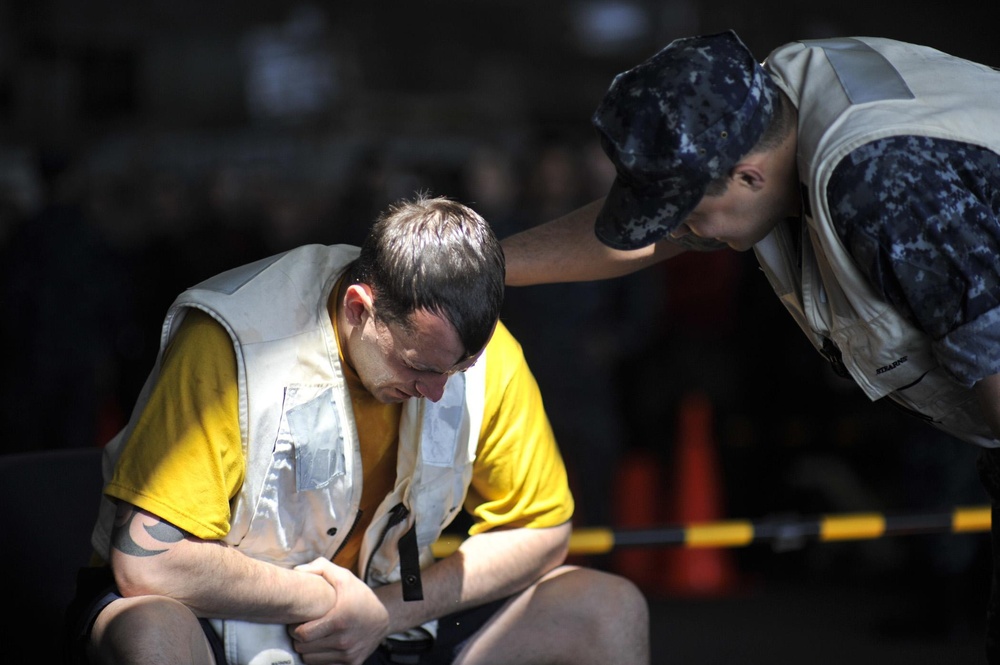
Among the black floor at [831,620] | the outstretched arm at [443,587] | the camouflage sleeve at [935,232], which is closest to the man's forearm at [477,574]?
the outstretched arm at [443,587]

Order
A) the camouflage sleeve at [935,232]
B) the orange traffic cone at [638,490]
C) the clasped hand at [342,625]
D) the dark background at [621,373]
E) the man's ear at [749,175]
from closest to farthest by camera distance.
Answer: the camouflage sleeve at [935,232] → the man's ear at [749,175] → the clasped hand at [342,625] → the dark background at [621,373] → the orange traffic cone at [638,490]

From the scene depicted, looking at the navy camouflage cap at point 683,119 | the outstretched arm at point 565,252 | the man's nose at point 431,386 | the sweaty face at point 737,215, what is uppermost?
the navy camouflage cap at point 683,119

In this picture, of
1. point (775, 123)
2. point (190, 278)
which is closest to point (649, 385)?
point (190, 278)

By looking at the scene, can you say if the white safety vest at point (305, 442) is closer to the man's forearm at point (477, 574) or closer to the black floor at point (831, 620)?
the man's forearm at point (477, 574)

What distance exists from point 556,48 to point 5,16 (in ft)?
13.9

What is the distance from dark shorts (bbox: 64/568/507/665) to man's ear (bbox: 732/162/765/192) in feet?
3.56

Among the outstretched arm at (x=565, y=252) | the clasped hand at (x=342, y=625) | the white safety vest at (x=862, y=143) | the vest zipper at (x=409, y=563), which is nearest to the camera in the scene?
the white safety vest at (x=862, y=143)

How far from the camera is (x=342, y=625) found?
2.28 meters

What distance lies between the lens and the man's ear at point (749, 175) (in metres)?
2.05

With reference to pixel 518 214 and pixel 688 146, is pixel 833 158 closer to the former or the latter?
pixel 688 146

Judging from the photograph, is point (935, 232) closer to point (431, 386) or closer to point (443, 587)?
point (431, 386)

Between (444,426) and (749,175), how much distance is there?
2.64 feet

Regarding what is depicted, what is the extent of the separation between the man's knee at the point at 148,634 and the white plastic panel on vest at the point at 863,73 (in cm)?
152

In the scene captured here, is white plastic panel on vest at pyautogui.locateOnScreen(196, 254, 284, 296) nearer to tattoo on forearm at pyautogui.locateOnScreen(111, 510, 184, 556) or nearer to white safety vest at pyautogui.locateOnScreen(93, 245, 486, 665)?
white safety vest at pyautogui.locateOnScreen(93, 245, 486, 665)
